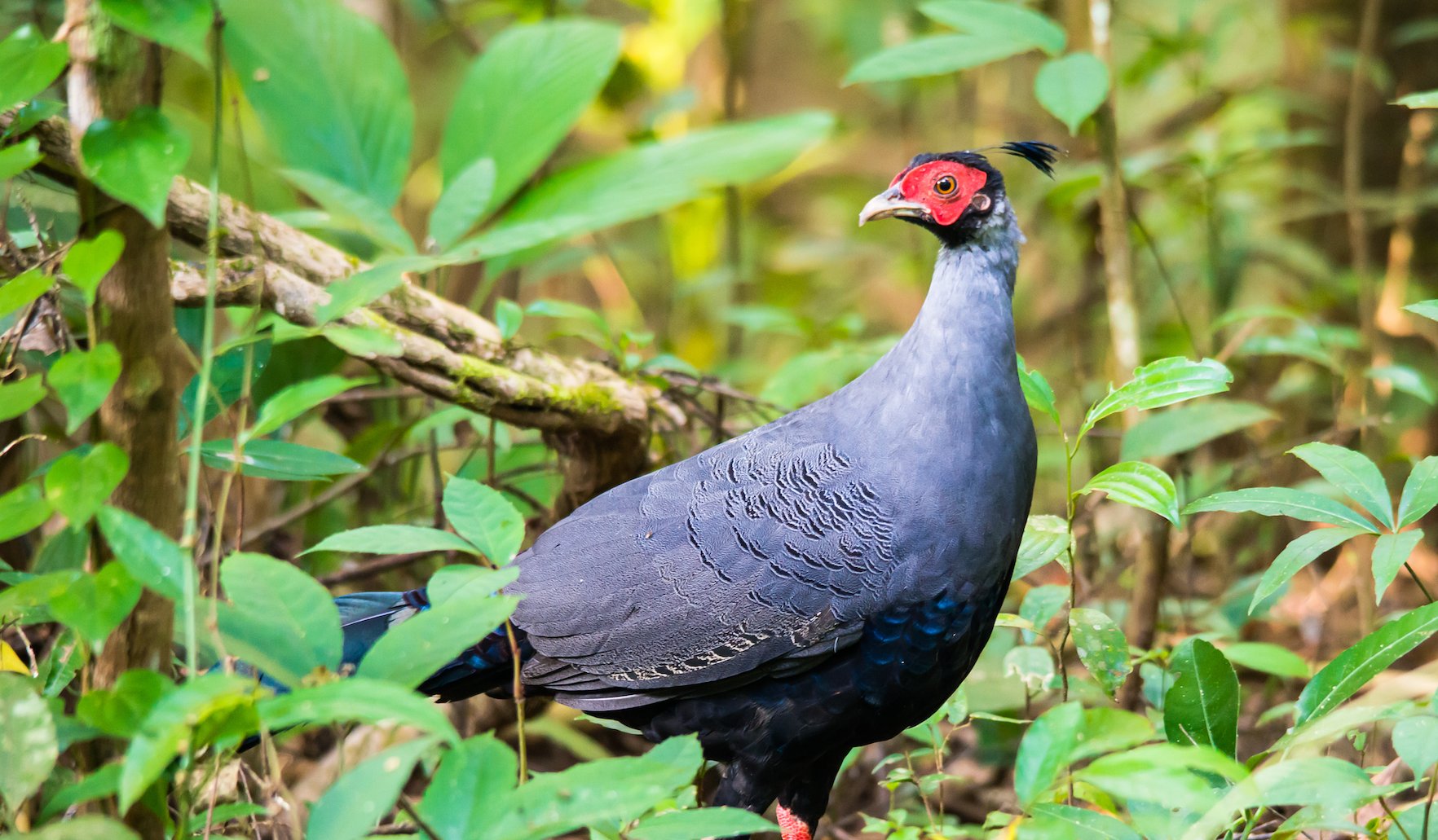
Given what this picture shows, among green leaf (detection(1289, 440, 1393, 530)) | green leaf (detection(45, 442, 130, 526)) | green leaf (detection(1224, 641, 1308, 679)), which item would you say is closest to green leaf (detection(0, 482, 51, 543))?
green leaf (detection(45, 442, 130, 526))

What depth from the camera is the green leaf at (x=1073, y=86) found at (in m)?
2.73

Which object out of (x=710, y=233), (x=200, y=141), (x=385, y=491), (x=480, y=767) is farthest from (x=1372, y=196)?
(x=480, y=767)

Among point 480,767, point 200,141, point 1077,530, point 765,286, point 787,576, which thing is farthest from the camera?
point 765,286

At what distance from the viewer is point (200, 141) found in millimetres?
3459

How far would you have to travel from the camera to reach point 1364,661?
199cm

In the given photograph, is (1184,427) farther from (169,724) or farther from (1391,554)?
(169,724)

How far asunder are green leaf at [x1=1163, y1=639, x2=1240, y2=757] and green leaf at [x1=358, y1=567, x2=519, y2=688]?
1.34 meters

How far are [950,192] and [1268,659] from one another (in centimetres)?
144

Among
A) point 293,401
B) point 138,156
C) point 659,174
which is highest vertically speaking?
point 138,156

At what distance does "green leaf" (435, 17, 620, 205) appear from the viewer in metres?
2.53

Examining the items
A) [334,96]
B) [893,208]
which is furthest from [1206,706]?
[334,96]

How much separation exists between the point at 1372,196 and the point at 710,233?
2.99m

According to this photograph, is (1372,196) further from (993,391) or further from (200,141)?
(200,141)

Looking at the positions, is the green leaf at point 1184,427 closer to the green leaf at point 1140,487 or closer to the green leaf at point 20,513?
the green leaf at point 1140,487
